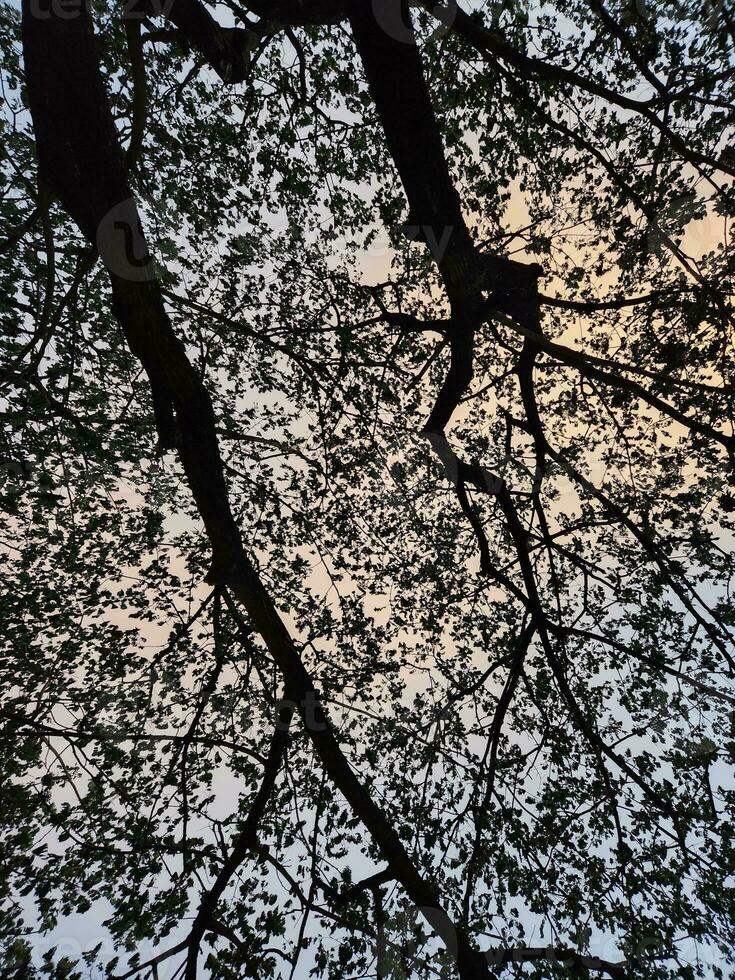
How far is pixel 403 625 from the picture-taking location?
22.7ft

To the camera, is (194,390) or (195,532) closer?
(194,390)

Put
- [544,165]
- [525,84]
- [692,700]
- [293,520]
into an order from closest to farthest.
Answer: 1. [525,84]
2. [544,165]
3. [692,700]
4. [293,520]

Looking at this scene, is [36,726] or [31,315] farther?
[31,315]

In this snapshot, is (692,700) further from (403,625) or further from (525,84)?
(525,84)

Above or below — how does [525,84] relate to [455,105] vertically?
below

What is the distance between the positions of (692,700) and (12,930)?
A: 7874 millimetres

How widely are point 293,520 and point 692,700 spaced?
588cm

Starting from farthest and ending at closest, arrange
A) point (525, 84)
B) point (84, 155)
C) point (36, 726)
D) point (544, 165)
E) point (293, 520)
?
1. point (293, 520)
2. point (544, 165)
3. point (525, 84)
4. point (36, 726)
5. point (84, 155)

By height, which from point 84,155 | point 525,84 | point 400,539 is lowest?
point 400,539

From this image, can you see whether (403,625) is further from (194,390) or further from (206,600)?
(194,390)

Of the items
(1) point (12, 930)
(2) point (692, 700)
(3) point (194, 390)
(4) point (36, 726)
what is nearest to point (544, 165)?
(3) point (194, 390)

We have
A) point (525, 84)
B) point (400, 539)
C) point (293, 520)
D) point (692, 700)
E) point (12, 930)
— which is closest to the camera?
point (12, 930)

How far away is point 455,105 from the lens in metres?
5.50

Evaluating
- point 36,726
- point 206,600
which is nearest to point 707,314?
point 206,600
